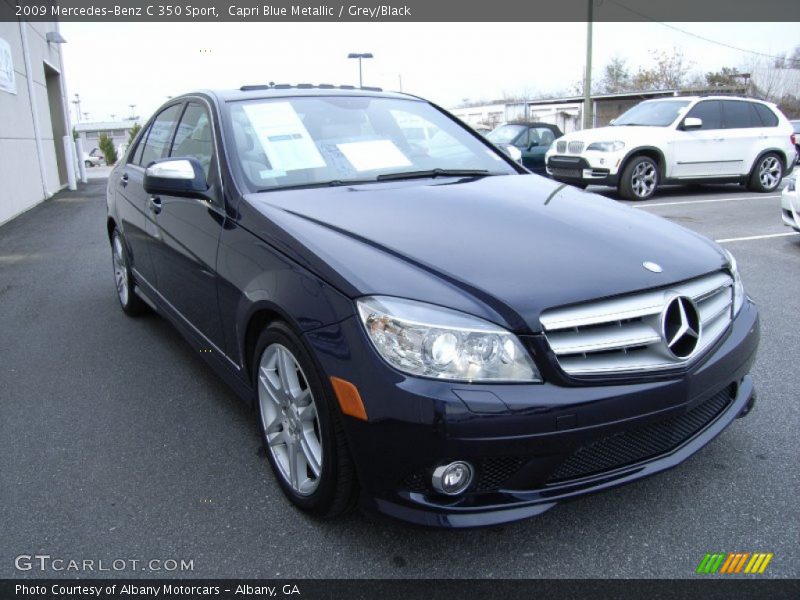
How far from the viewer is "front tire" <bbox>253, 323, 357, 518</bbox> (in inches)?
85.0

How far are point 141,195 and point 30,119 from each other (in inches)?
465

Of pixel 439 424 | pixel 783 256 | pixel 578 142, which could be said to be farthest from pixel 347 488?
pixel 578 142

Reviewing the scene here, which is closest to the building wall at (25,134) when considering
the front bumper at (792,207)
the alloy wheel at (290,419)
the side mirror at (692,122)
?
the alloy wheel at (290,419)

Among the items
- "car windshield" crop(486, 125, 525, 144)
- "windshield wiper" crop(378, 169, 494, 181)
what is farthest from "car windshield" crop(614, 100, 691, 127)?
"windshield wiper" crop(378, 169, 494, 181)

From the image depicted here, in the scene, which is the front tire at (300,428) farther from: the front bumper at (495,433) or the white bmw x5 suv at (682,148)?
the white bmw x5 suv at (682,148)

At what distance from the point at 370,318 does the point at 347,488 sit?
1.96ft

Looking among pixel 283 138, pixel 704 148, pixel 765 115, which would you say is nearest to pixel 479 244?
pixel 283 138

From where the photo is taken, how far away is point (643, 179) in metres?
11.4

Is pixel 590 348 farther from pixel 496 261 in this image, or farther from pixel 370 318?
pixel 370 318

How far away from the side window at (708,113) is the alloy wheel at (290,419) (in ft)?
36.5

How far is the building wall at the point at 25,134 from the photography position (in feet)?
37.3

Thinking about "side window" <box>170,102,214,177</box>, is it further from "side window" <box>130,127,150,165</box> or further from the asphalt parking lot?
the asphalt parking lot

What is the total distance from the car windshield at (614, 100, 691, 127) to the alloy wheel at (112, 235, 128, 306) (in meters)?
9.66
